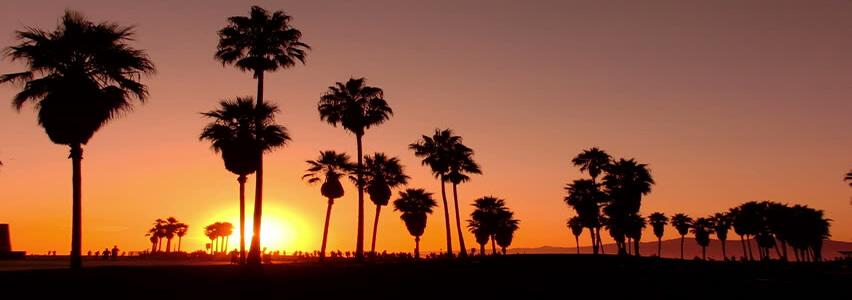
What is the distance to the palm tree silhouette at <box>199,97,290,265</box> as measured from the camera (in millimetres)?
33062

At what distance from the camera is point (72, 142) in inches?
937

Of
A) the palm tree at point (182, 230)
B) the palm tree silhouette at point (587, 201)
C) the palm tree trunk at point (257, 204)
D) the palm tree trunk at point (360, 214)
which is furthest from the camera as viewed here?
the palm tree at point (182, 230)

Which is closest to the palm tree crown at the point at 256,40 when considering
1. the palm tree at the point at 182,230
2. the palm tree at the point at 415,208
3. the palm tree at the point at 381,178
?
the palm tree at the point at 381,178

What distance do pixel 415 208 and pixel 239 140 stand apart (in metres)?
43.1

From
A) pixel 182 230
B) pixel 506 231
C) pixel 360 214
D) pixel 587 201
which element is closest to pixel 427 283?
pixel 360 214

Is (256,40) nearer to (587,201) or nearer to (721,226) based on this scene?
(587,201)

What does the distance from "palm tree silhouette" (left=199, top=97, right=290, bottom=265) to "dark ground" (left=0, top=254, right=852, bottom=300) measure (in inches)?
234

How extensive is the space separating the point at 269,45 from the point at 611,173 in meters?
44.8

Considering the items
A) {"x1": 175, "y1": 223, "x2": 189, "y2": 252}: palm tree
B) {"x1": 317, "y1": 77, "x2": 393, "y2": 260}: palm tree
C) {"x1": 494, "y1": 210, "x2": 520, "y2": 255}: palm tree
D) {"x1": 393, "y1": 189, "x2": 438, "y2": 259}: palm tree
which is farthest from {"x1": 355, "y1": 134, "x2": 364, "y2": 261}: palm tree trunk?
{"x1": 175, "y1": 223, "x2": 189, "y2": 252}: palm tree

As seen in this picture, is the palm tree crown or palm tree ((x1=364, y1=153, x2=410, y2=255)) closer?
the palm tree crown

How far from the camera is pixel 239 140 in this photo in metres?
33.6

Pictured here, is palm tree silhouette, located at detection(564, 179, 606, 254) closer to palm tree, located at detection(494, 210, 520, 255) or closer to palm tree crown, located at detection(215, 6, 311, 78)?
palm tree, located at detection(494, 210, 520, 255)

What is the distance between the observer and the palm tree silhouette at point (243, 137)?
33.1m

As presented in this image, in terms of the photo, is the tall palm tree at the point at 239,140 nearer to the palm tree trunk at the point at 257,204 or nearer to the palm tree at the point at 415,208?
the palm tree trunk at the point at 257,204
